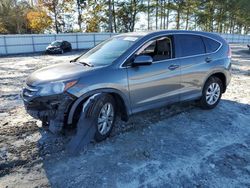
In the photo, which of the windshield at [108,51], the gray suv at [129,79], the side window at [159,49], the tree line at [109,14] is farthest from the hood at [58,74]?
the tree line at [109,14]

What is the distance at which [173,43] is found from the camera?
476 centimetres

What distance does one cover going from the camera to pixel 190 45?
5039mm

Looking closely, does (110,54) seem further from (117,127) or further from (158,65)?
(117,127)

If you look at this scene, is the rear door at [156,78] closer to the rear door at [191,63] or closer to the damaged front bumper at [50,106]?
the rear door at [191,63]

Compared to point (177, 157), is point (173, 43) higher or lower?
higher

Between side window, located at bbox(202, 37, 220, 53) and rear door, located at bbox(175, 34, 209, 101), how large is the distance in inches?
4.7

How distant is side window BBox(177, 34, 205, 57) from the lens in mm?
4861

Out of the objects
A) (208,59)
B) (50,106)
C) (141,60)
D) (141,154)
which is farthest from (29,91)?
(208,59)

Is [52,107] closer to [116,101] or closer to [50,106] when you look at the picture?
[50,106]

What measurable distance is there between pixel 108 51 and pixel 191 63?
1739 millimetres

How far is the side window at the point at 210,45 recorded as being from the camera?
534cm

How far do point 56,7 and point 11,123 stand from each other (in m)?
35.0

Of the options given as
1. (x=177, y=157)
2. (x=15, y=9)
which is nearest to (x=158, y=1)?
(x=15, y=9)

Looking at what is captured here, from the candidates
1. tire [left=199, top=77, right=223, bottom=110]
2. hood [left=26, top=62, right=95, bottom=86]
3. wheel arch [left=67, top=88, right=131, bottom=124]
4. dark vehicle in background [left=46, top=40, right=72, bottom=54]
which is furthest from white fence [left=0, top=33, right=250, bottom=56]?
wheel arch [left=67, top=88, right=131, bottom=124]
